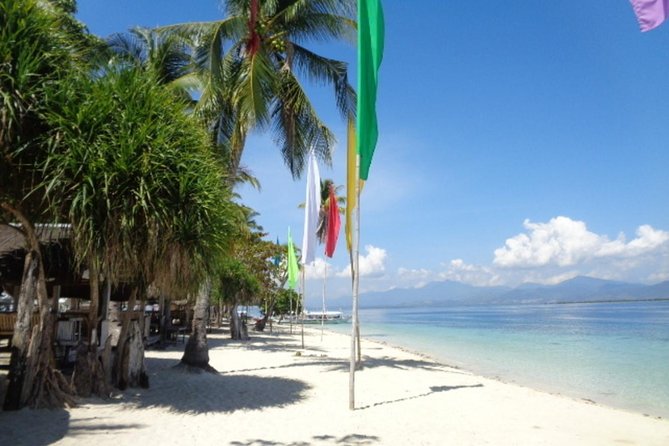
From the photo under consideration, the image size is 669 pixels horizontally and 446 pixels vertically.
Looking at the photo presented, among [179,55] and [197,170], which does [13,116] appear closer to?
[197,170]

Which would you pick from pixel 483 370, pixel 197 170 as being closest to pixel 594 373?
pixel 483 370

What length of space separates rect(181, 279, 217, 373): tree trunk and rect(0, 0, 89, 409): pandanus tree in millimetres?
3686

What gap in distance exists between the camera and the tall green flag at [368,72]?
765 centimetres

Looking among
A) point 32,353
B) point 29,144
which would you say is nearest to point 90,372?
point 32,353

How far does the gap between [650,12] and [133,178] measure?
5.96m

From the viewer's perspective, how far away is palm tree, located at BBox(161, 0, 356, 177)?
1128 cm

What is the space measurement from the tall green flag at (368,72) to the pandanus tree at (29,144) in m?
4.11

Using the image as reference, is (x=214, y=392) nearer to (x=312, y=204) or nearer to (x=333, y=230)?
(x=312, y=204)

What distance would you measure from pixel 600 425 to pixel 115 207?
7302 millimetres

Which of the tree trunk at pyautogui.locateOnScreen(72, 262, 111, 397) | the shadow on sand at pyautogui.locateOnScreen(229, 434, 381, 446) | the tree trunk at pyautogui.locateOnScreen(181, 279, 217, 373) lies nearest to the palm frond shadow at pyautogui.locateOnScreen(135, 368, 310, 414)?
the tree trunk at pyautogui.locateOnScreen(181, 279, 217, 373)

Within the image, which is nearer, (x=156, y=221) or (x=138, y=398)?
(x=156, y=221)

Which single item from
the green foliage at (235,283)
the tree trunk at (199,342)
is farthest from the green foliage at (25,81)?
the green foliage at (235,283)

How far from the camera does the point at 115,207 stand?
638 cm

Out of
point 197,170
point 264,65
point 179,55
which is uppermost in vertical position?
point 179,55
